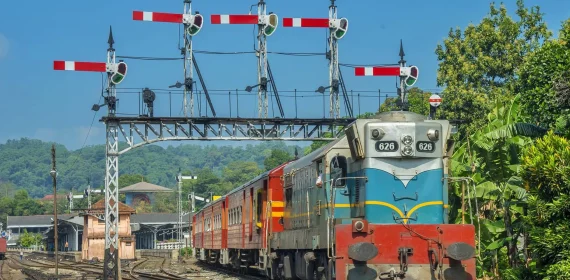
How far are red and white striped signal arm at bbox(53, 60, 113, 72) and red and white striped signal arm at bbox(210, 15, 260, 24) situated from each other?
5.00m

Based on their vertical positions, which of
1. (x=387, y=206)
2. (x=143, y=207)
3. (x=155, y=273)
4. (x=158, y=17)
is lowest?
(x=155, y=273)

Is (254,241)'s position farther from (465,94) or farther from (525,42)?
(525,42)

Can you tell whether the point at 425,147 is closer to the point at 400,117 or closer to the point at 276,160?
the point at 400,117

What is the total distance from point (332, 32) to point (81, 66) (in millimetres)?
11438

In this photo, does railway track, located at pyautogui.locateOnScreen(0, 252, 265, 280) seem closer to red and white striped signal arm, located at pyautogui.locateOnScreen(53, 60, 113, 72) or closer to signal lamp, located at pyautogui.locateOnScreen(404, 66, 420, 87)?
red and white striped signal arm, located at pyautogui.locateOnScreen(53, 60, 113, 72)

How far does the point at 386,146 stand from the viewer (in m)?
17.0

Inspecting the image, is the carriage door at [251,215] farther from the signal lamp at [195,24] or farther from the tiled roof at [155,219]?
the tiled roof at [155,219]

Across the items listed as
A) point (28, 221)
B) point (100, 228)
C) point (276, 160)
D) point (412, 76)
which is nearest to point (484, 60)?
point (412, 76)

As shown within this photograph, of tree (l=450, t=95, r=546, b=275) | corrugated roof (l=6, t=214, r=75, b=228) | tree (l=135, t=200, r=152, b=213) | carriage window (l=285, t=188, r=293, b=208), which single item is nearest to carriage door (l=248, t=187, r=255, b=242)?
carriage window (l=285, t=188, r=293, b=208)

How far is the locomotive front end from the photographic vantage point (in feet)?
52.9

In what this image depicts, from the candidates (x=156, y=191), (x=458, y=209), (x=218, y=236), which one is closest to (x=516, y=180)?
(x=458, y=209)

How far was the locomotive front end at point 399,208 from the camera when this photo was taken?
16.1 meters

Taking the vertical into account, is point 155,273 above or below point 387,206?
below

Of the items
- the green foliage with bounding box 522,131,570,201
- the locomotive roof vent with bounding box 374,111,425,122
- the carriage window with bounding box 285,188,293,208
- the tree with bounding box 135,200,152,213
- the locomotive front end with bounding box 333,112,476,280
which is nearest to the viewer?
the locomotive front end with bounding box 333,112,476,280
